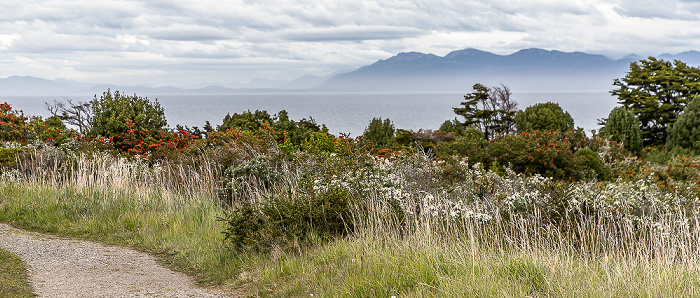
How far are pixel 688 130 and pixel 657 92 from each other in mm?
4955

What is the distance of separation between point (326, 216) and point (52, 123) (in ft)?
46.2

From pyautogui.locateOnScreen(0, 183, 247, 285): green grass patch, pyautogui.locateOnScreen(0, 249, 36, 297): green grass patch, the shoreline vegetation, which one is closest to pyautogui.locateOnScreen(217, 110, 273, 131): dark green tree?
the shoreline vegetation

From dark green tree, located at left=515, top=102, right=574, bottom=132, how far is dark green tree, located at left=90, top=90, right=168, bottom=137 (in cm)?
1423

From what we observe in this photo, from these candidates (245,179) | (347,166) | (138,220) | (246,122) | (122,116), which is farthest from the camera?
(246,122)

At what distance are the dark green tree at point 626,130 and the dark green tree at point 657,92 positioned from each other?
1.21m

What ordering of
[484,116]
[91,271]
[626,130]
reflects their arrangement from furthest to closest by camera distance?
[484,116], [626,130], [91,271]

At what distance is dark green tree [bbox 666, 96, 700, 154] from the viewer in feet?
Answer: 62.1

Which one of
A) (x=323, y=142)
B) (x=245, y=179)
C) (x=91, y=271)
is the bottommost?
(x=91, y=271)

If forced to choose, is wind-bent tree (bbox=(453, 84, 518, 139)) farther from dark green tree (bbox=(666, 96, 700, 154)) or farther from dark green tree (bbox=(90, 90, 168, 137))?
dark green tree (bbox=(90, 90, 168, 137))

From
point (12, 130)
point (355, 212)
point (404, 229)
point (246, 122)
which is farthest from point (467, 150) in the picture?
point (12, 130)

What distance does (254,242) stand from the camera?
6145 millimetres

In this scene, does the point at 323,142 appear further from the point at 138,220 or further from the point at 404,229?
the point at 404,229

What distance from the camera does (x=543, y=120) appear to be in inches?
888

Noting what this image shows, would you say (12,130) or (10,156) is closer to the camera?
(10,156)
